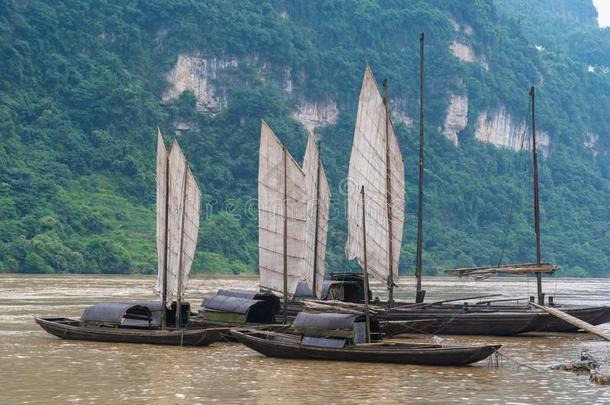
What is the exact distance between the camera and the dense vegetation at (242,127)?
102688mm

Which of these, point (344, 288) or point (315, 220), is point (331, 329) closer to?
point (344, 288)

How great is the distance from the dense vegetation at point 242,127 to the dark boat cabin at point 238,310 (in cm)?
5988

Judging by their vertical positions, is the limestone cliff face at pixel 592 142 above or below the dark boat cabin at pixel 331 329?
above

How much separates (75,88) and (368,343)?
104 m

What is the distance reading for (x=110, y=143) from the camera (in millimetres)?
117250

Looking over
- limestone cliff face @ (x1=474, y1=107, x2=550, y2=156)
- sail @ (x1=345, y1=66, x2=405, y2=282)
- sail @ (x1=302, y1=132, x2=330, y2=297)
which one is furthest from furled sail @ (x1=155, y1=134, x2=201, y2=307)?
limestone cliff face @ (x1=474, y1=107, x2=550, y2=156)

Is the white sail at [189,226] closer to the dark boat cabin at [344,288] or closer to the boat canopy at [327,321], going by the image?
the boat canopy at [327,321]

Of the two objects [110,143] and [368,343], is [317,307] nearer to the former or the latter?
[368,343]

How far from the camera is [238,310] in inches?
1186

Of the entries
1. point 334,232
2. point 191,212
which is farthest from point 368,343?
point 334,232

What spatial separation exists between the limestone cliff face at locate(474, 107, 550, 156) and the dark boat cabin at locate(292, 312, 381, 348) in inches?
5689

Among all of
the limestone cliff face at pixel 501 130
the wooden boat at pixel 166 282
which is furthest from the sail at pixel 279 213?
the limestone cliff face at pixel 501 130

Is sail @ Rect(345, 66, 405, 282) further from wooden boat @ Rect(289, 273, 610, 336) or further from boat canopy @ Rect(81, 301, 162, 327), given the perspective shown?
boat canopy @ Rect(81, 301, 162, 327)

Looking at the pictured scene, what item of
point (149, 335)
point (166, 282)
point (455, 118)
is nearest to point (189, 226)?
point (166, 282)
